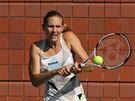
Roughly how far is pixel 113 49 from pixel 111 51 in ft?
0.10

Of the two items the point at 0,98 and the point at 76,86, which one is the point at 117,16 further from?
the point at 76,86

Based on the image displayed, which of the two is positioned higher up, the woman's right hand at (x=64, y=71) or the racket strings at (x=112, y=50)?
the racket strings at (x=112, y=50)

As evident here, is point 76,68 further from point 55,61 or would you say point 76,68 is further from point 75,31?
point 75,31

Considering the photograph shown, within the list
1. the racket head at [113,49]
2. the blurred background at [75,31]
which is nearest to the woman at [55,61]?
the racket head at [113,49]

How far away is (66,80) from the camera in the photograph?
4.72 m

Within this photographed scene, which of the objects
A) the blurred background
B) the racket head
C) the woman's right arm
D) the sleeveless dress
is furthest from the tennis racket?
the blurred background

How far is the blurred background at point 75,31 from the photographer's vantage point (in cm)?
792

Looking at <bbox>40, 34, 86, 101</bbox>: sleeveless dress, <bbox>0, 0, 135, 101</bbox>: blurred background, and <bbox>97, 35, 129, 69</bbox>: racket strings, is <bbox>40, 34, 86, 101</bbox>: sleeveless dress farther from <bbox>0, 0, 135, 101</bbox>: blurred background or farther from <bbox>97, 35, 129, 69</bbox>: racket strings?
<bbox>0, 0, 135, 101</bbox>: blurred background

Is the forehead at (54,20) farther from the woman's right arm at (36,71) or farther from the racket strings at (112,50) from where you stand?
the racket strings at (112,50)

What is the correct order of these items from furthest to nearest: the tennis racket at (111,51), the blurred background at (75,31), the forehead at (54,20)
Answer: the blurred background at (75,31)
the tennis racket at (111,51)
the forehead at (54,20)

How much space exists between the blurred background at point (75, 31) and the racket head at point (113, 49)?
2458 mm

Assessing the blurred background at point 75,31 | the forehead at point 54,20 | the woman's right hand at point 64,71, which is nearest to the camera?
the woman's right hand at point 64,71

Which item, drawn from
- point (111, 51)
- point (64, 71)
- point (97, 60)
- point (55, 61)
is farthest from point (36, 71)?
point (111, 51)

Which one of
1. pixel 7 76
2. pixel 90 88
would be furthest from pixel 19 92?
pixel 90 88
